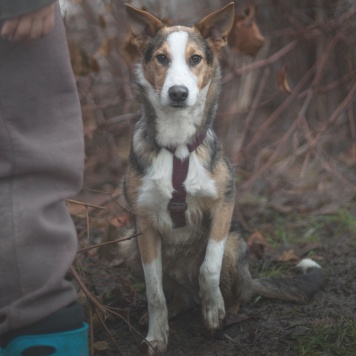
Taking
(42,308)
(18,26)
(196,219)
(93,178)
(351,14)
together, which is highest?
(18,26)

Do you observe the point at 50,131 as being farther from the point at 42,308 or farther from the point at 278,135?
the point at 278,135

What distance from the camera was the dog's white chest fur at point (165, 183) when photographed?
129 inches

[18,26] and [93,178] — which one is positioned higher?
[18,26]

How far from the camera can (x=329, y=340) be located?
315 centimetres

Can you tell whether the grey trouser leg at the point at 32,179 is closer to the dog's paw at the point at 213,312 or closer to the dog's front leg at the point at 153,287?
the dog's front leg at the point at 153,287

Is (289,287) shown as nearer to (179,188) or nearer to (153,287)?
(153,287)

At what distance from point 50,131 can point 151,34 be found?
142 cm

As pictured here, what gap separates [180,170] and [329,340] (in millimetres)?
1118

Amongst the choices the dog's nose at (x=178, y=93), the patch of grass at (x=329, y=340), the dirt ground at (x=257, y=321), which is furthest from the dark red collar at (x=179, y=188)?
the patch of grass at (x=329, y=340)

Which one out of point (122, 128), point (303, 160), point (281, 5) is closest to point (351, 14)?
point (281, 5)

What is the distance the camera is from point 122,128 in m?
6.32

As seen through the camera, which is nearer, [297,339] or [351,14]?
[297,339]

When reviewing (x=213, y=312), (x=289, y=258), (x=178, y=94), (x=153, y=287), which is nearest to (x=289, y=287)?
(x=213, y=312)

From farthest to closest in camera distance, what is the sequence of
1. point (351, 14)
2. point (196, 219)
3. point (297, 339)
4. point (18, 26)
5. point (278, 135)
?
1. point (278, 135)
2. point (351, 14)
3. point (196, 219)
4. point (297, 339)
5. point (18, 26)
